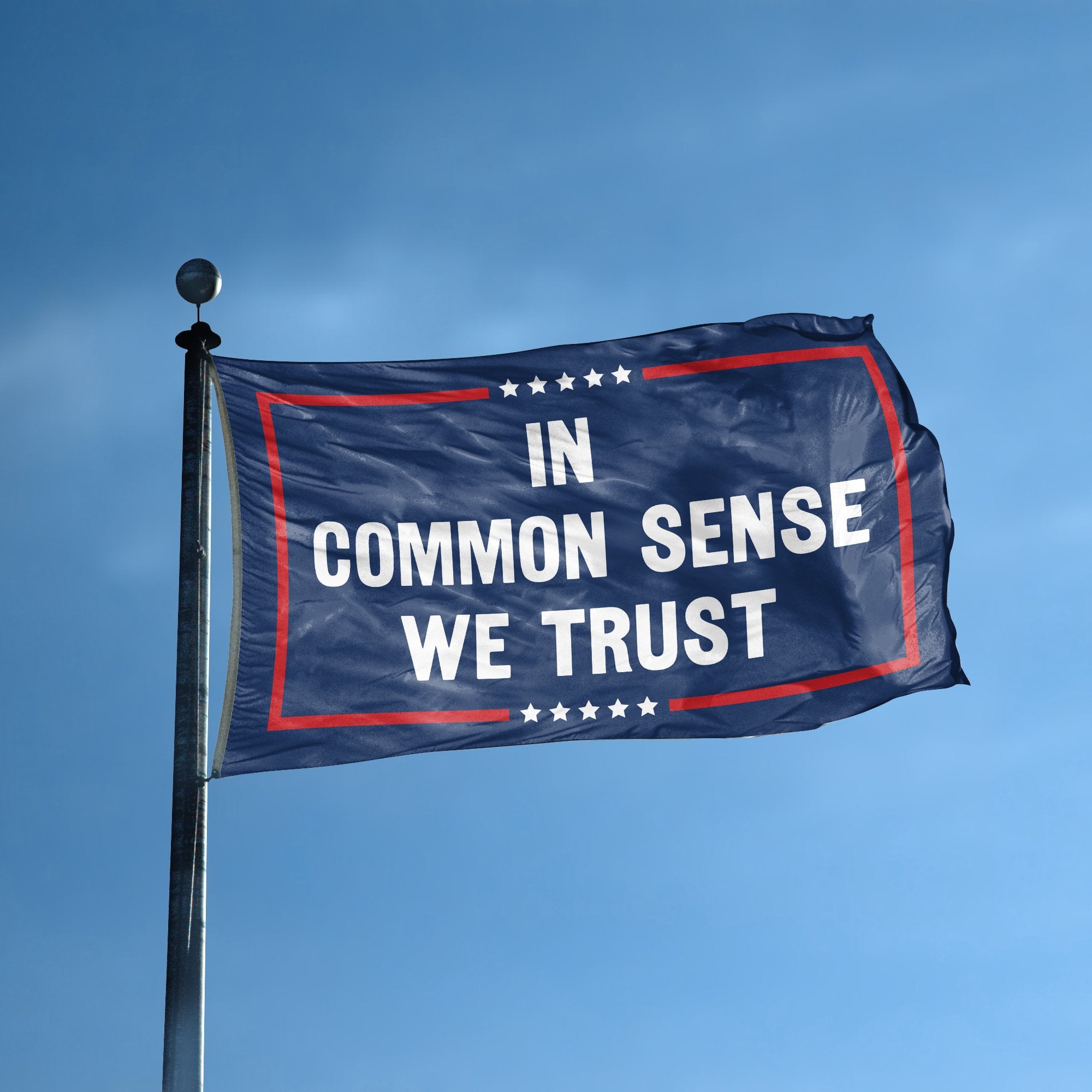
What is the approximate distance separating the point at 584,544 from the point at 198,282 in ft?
12.1

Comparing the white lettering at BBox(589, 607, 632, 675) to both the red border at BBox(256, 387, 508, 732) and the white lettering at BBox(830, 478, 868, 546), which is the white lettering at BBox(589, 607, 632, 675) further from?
the white lettering at BBox(830, 478, 868, 546)

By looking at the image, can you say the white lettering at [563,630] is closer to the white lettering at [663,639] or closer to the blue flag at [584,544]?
the blue flag at [584,544]

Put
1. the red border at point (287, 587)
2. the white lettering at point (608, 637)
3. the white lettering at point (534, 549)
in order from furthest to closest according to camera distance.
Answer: the white lettering at point (534, 549), the white lettering at point (608, 637), the red border at point (287, 587)

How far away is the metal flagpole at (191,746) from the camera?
10.1 meters

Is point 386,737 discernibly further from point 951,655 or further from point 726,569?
point 951,655

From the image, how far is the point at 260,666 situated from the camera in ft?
39.4

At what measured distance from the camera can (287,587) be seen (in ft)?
40.8

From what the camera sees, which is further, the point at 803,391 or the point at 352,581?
the point at 803,391

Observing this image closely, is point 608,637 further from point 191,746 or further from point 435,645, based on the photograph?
point 191,746

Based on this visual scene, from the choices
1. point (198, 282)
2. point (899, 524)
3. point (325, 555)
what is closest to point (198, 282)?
point (198, 282)

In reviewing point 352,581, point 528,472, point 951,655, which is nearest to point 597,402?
point 528,472

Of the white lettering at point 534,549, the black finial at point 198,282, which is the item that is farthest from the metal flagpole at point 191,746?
the white lettering at point 534,549

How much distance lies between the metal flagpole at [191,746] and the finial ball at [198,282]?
1.29ft

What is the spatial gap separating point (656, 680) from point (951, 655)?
94.2 inches
